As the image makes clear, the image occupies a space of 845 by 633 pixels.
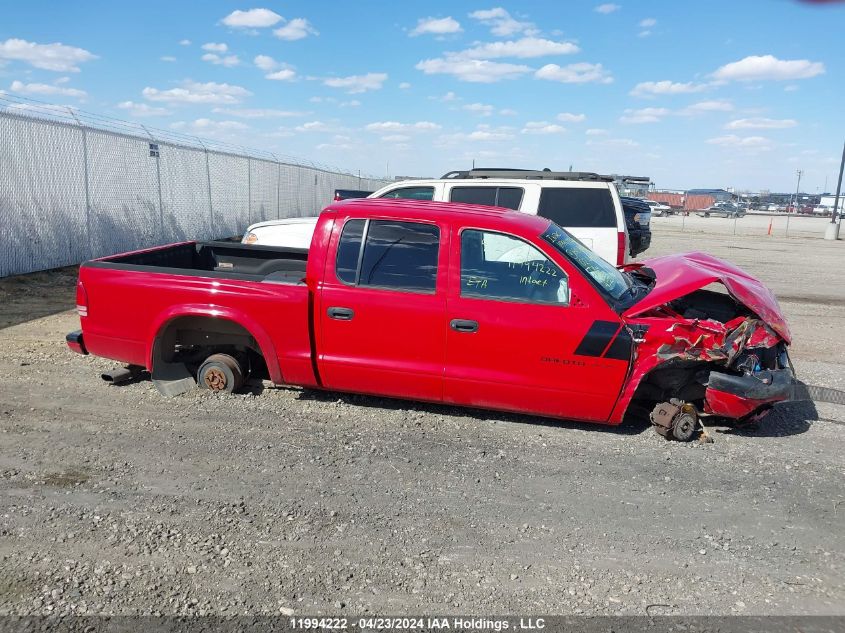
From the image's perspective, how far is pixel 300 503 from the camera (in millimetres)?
3904

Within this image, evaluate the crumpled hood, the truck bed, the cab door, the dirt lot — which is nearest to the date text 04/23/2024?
the dirt lot

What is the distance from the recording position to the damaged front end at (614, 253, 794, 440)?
4727 millimetres

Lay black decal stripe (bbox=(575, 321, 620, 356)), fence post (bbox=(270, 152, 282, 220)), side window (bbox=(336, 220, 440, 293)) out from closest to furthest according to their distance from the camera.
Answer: black decal stripe (bbox=(575, 321, 620, 356)), side window (bbox=(336, 220, 440, 293)), fence post (bbox=(270, 152, 282, 220))

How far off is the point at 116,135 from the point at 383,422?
11.3 metres

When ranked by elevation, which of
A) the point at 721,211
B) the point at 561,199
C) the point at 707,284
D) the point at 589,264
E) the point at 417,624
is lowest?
the point at 417,624

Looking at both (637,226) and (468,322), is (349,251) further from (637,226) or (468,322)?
(637,226)

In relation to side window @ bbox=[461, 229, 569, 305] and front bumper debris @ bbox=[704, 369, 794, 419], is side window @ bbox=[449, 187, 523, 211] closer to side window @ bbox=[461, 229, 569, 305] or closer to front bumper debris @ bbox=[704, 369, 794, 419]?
side window @ bbox=[461, 229, 569, 305]

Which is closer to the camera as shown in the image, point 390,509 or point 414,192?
point 390,509

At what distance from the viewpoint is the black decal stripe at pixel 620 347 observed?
4.69 metres

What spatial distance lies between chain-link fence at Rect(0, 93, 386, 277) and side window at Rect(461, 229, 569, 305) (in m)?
9.19

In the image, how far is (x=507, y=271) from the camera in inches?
195

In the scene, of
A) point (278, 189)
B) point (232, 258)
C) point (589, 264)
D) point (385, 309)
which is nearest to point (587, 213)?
point (589, 264)

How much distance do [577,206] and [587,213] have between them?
163 millimetres

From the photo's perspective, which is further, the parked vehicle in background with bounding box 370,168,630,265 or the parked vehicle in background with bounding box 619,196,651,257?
the parked vehicle in background with bounding box 619,196,651,257
